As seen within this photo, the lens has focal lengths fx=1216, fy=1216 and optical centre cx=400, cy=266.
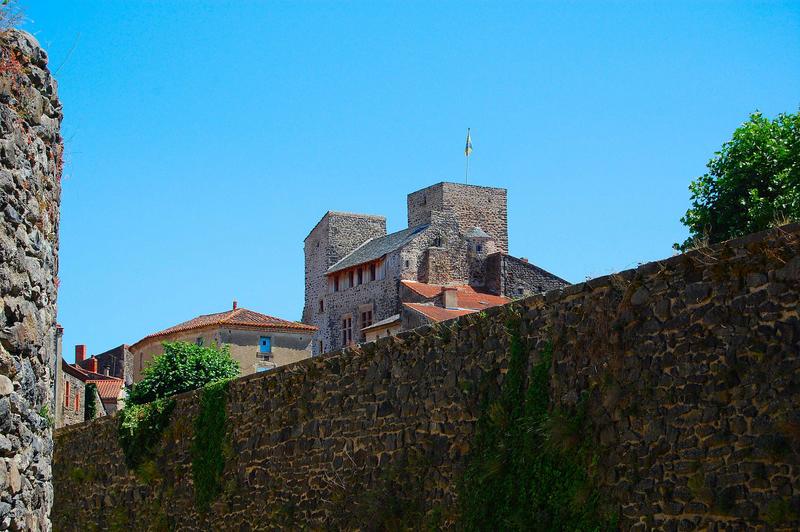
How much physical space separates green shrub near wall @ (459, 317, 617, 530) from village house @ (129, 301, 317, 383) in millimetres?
36924

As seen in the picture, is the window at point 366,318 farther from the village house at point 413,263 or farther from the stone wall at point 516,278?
the stone wall at point 516,278

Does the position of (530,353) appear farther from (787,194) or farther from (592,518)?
(787,194)

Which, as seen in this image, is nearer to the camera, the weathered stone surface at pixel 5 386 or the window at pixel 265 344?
the weathered stone surface at pixel 5 386

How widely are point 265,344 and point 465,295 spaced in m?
15.8

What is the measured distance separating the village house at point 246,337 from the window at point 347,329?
17.0 meters

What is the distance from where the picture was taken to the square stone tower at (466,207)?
72.1m

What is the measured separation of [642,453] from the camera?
34.9 feet

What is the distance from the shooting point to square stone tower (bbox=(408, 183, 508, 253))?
7212 centimetres

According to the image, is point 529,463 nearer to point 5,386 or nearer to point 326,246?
point 5,386

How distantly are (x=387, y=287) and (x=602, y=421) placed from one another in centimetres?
5565

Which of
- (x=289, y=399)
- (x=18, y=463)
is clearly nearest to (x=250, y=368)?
(x=289, y=399)

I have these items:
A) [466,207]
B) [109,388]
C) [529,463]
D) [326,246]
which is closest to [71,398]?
[109,388]

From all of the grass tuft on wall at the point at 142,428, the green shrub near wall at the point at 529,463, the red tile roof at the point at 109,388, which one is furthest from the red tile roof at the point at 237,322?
the green shrub near wall at the point at 529,463

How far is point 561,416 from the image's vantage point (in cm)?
1159
